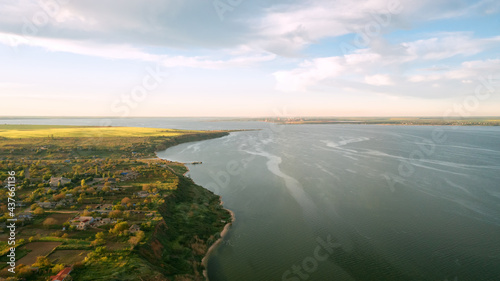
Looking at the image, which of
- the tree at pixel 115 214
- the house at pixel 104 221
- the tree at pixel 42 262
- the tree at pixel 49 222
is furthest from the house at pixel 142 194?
the tree at pixel 42 262

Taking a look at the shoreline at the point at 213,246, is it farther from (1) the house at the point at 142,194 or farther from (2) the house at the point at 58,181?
(2) the house at the point at 58,181

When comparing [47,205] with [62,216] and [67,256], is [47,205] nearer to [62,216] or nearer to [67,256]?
[62,216]

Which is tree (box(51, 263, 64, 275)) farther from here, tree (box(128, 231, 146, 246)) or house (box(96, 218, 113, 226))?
house (box(96, 218, 113, 226))

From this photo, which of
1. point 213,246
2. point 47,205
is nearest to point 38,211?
point 47,205

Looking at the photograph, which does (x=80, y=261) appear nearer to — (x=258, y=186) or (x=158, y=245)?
(x=158, y=245)

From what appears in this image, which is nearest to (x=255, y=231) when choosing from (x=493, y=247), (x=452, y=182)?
(x=493, y=247)
